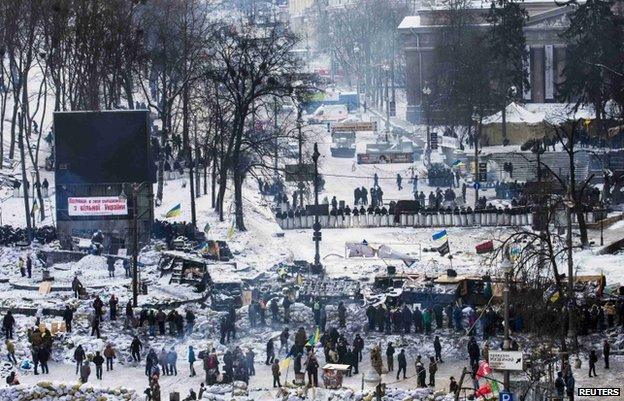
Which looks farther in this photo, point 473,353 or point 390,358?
point 390,358

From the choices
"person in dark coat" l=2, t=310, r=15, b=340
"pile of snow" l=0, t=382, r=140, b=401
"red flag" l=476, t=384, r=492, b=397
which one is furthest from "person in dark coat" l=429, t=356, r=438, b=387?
"person in dark coat" l=2, t=310, r=15, b=340

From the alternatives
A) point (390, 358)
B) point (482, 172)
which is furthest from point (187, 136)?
point (390, 358)

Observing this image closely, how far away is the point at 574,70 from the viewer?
104m

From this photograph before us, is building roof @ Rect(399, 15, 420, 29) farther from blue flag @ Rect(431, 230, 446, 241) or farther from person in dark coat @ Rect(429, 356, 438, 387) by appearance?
person in dark coat @ Rect(429, 356, 438, 387)

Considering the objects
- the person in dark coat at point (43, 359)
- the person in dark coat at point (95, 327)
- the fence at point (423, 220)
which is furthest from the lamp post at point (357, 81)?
the person in dark coat at point (43, 359)

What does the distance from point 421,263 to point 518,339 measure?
14294mm

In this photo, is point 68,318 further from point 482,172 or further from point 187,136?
point 482,172

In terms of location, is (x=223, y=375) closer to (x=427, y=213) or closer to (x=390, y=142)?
(x=427, y=213)

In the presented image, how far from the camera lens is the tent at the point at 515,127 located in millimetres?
101250

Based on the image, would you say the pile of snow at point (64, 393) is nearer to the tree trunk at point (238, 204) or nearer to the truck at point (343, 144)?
the tree trunk at point (238, 204)

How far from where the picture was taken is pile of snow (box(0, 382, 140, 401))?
51094 mm

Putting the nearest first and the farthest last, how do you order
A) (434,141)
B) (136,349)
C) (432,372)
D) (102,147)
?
1. (432,372)
2. (136,349)
3. (102,147)
4. (434,141)

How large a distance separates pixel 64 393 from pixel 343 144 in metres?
56.8

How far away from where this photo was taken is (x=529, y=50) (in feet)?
392
